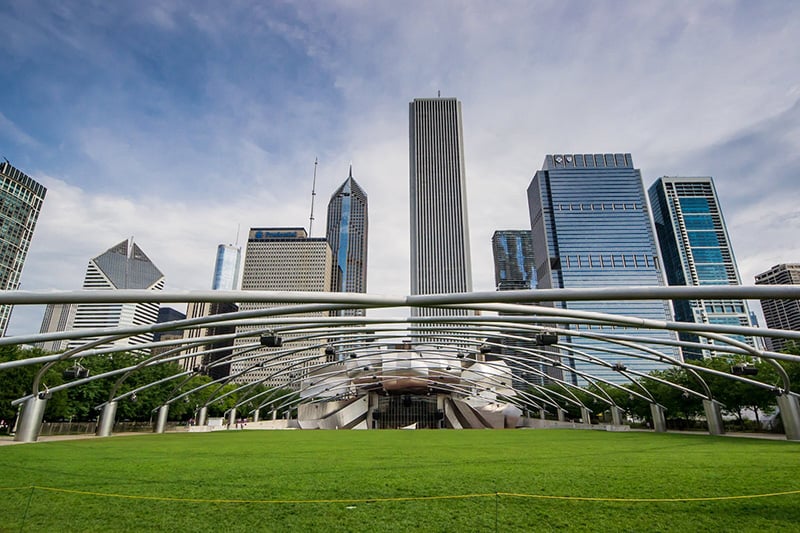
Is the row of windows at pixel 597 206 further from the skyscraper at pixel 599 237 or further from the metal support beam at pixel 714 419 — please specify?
the metal support beam at pixel 714 419

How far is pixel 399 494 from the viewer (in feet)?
26.9

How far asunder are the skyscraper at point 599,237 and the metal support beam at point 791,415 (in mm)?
150711

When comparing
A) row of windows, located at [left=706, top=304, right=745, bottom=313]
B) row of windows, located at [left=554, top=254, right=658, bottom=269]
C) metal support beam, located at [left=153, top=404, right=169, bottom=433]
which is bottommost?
metal support beam, located at [left=153, top=404, right=169, bottom=433]

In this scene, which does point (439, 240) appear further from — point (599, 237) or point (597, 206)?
point (597, 206)

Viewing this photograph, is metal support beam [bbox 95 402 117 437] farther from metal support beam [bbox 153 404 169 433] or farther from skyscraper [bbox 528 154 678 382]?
skyscraper [bbox 528 154 678 382]

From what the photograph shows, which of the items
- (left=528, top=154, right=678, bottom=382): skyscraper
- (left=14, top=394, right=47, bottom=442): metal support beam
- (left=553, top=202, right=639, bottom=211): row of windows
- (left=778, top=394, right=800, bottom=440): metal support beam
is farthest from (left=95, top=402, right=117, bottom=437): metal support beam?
(left=553, top=202, right=639, bottom=211): row of windows

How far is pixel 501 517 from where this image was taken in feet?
21.3

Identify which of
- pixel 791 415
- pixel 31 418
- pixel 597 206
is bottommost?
pixel 31 418

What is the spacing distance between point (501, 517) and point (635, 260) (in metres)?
196

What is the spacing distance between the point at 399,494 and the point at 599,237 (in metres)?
194

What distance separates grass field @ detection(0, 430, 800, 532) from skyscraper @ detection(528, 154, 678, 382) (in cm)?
16964

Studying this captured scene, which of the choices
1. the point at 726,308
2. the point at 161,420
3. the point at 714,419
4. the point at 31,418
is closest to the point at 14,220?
the point at 161,420

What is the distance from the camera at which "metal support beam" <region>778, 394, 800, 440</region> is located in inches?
905

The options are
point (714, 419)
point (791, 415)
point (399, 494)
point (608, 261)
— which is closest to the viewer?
point (399, 494)
